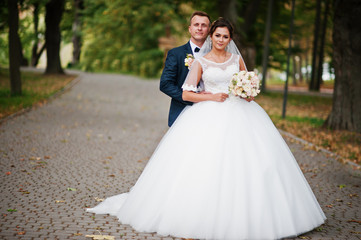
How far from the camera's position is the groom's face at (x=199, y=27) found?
5.08m

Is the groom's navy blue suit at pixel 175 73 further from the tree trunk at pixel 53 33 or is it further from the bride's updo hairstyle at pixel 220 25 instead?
the tree trunk at pixel 53 33

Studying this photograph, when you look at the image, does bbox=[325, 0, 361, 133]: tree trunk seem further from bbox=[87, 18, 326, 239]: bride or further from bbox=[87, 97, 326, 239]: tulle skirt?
bbox=[87, 97, 326, 239]: tulle skirt

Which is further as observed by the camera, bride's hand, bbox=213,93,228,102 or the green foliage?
the green foliage

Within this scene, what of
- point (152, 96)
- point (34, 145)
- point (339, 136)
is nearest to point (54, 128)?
point (34, 145)

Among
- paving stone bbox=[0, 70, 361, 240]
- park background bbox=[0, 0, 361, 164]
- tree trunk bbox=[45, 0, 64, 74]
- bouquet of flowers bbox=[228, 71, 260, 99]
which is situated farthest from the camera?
tree trunk bbox=[45, 0, 64, 74]

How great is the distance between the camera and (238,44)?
13.0m

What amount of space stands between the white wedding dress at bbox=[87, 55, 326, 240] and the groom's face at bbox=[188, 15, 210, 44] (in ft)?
1.35

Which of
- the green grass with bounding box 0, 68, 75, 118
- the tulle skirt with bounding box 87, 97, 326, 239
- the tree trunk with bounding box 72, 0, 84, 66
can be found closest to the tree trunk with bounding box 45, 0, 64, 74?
the green grass with bounding box 0, 68, 75, 118

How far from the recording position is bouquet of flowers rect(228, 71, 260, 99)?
4.64 m

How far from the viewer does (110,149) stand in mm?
9766

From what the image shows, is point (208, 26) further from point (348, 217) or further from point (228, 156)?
point (348, 217)

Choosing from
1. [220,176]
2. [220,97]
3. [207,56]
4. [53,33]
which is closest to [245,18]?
[53,33]

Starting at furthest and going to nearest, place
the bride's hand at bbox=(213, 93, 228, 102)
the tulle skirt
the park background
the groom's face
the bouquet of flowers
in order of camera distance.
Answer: the park background
the groom's face
the bride's hand at bbox=(213, 93, 228, 102)
the bouquet of flowers
the tulle skirt

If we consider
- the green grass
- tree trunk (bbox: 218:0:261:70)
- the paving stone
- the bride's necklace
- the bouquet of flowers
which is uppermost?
tree trunk (bbox: 218:0:261:70)
